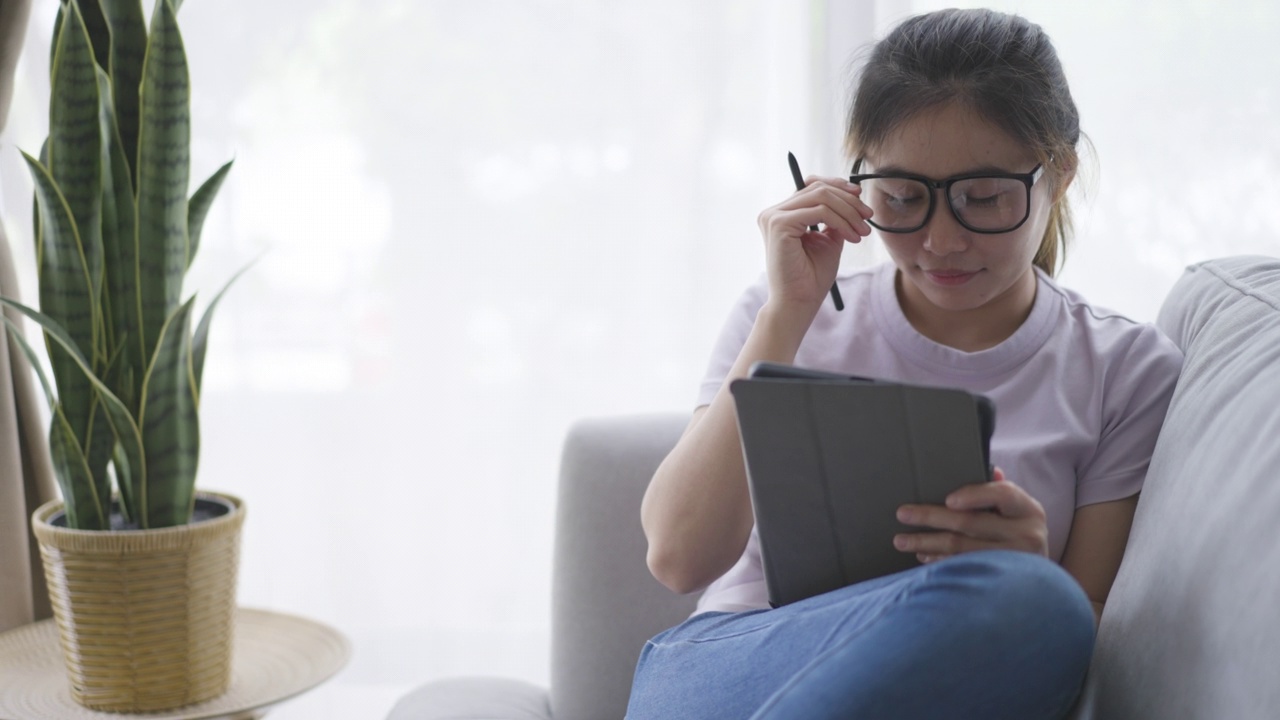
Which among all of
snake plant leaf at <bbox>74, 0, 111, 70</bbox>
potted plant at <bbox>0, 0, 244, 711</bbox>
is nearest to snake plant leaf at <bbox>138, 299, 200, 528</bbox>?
potted plant at <bbox>0, 0, 244, 711</bbox>

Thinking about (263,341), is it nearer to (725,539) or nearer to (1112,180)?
(725,539)

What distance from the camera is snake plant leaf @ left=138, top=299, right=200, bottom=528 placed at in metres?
1.45

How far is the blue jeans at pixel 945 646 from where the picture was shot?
74 centimetres

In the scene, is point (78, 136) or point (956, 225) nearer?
point (956, 225)

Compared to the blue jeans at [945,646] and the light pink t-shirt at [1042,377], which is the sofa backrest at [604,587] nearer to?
the light pink t-shirt at [1042,377]

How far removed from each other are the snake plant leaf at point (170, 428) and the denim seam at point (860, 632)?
994 millimetres

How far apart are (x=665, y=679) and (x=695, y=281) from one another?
1183mm

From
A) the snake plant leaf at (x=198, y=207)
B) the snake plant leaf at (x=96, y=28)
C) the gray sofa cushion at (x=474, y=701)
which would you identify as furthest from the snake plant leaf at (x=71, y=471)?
the gray sofa cushion at (x=474, y=701)

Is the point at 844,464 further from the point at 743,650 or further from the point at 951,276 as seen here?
the point at 951,276

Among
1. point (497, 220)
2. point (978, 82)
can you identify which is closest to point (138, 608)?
point (497, 220)

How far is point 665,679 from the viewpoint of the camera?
103 centimetres

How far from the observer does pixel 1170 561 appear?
0.89 meters

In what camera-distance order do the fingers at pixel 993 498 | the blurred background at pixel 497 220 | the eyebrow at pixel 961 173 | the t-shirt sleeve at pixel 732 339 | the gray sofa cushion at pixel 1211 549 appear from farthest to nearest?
the blurred background at pixel 497 220 < the t-shirt sleeve at pixel 732 339 < the eyebrow at pixel 961 173 < the fingers at pixel 993 498 < the gray sofa cushion at pixel 1211 549

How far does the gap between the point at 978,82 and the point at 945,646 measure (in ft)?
2.07
